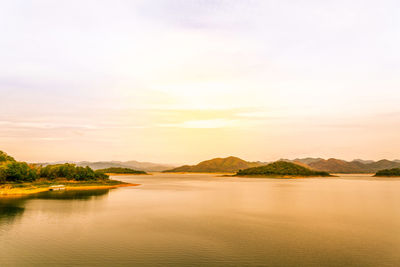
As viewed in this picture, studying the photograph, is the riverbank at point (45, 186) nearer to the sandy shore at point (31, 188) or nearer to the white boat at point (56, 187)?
the sandy shore at point (31, 188)

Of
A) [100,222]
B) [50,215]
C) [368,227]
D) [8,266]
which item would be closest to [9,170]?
[50,215]

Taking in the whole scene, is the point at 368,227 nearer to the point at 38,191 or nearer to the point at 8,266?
the point at 8,266

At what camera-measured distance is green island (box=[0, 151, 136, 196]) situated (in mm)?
88750

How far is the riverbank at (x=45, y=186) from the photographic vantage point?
3204 inches

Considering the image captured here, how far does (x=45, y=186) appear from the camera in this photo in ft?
317

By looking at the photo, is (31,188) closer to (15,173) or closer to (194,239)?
(15,173)

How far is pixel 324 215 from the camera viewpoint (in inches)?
1961

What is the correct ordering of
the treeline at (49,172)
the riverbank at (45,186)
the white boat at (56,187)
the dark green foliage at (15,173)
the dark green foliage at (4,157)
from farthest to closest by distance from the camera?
the dark green foliage at (4,157)
the treeline at (49,172)
the white boat at (56,187)
the dark green foliage at (15,173)
the riverbank at (45,186)

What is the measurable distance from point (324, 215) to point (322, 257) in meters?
27.9

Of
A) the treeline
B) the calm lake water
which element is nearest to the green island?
the treeline

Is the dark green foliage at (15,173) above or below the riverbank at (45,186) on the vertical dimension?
above

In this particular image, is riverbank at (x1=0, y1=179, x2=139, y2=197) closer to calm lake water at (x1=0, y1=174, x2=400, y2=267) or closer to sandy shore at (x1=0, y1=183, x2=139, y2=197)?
sandy shore at (x1=0, y1=183, x2=139, y2=197)

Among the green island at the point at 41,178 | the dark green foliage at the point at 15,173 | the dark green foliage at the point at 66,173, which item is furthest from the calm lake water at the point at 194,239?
the dark green foliage at the point at 66,173

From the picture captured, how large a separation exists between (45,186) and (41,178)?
22.2 meters
